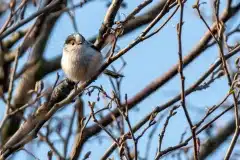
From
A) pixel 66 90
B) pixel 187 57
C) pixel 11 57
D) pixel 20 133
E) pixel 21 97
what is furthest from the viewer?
pixel 11 57

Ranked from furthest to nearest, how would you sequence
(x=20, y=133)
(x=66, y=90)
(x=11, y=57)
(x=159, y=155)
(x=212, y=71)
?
(x=11, y=57)
(x=66, y=90)
(x=212, y=71)
(x=20, y=133)
(x=159, y=155)

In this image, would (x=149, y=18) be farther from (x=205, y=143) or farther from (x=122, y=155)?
(x=122, y=155)

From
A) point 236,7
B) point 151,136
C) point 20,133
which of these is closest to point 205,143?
point 236,7

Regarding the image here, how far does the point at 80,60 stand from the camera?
13.9 ft

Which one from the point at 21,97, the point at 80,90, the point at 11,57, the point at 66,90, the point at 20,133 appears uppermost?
the point at 11,57

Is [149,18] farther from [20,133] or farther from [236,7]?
[20,133]

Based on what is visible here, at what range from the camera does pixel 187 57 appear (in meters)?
4.37

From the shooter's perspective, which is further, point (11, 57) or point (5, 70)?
point (11, 57)

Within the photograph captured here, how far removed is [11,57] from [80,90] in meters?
1.95

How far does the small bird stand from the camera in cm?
403

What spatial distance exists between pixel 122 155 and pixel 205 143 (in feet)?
5.87

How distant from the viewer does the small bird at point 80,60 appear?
403cm

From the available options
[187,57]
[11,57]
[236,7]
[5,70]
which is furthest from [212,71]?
[11,57]

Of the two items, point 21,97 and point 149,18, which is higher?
point 149,18
